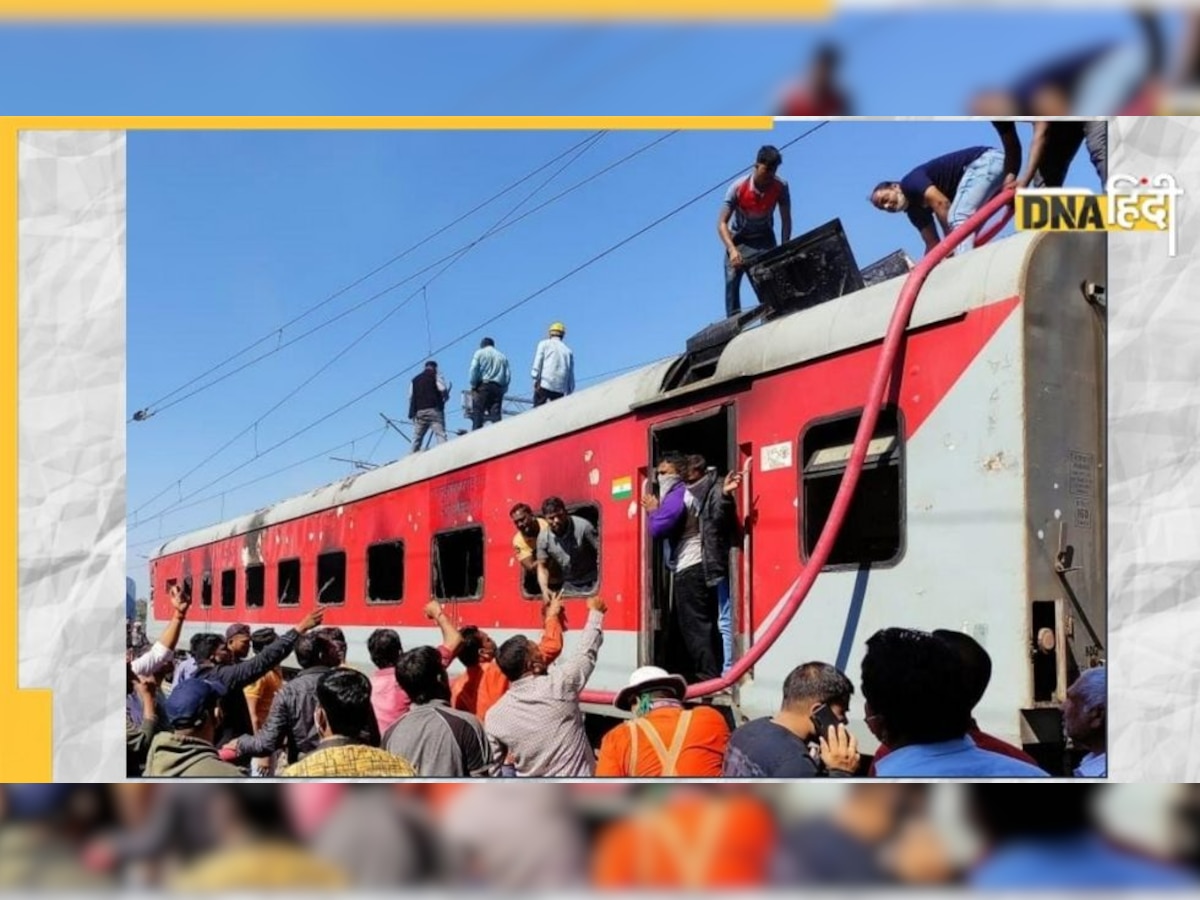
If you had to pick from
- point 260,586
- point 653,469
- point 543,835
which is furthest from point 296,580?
point 543,835

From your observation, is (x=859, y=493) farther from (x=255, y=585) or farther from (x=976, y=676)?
(x=255, y=585)

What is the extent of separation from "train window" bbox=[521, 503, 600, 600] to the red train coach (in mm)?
19

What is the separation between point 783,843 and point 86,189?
3.68 meters

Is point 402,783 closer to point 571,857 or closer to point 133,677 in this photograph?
point 571,857

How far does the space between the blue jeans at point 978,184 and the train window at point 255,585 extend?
7054 millimetres

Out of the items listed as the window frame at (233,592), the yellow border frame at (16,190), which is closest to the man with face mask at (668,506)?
the yellow border frame at (16,190)

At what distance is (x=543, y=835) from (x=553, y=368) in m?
2.44

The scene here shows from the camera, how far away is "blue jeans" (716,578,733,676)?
556cm

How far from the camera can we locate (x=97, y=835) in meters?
4.78

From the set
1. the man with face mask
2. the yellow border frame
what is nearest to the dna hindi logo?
the yellow border frame

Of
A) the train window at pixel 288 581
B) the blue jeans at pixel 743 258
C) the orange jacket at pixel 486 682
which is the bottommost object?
the orange jacket at pixel 486 682

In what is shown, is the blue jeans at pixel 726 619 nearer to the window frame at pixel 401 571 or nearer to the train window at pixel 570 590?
the train window at pixel 570 590

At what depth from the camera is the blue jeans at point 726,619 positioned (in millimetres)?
5562

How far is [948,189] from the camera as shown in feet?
16.4
